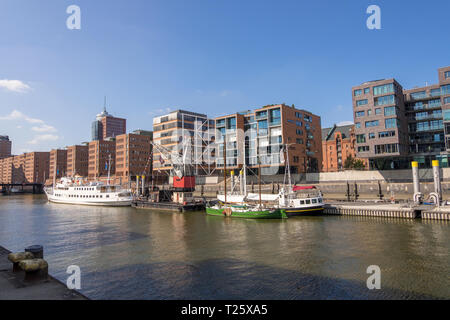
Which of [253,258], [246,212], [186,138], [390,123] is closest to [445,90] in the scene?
[390,123]

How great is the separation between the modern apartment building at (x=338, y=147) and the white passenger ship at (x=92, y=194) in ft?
329

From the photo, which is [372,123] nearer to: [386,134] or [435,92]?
[386,134]

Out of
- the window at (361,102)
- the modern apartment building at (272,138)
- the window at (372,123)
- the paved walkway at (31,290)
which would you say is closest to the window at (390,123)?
the window at (372,123)

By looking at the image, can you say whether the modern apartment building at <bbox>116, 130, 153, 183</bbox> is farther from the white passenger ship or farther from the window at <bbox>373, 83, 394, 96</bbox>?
the window at <bbox>373, 83, 394, 96</bbox>

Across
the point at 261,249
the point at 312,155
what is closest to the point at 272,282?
the point at 261,249

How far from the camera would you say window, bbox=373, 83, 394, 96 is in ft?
260

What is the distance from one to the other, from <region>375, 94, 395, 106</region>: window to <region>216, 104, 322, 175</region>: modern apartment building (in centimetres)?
2737

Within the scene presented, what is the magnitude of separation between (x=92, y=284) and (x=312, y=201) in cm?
4241

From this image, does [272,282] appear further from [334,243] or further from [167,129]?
[167,129]

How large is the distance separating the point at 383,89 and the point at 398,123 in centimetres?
1090

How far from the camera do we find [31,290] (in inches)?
478

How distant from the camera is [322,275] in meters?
20.8

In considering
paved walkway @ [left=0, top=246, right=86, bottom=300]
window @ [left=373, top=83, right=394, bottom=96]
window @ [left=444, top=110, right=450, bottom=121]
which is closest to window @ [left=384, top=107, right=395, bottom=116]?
window @ [left=373, top=83, right=394, bottom=96]

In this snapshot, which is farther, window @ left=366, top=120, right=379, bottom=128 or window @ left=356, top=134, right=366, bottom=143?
window @ left=356, top=134, right=366, bottom=143
